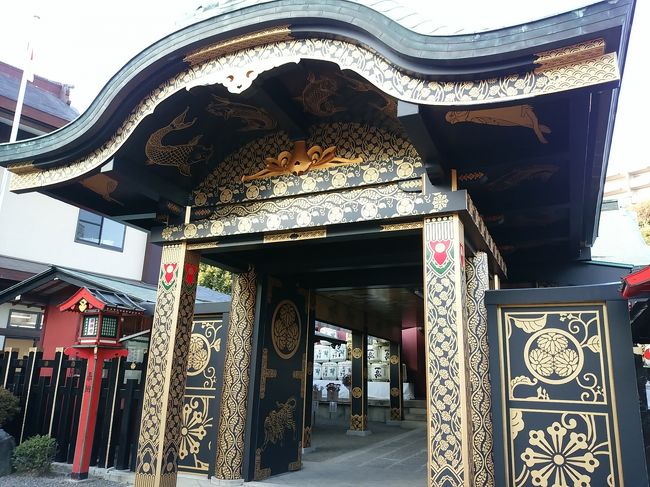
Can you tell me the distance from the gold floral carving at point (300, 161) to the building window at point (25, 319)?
11.3m

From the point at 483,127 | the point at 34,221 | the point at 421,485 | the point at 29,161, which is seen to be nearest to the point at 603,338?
the point at 483,127

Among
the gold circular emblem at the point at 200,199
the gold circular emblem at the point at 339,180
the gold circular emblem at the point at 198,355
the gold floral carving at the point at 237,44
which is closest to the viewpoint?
the gold floral carving at the point at 237,44

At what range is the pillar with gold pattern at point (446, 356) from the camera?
394cm

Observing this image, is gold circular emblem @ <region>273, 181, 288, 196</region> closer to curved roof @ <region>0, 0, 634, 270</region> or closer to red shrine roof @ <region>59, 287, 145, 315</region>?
curved roof @ <region>0, 0, 634, 270</region>

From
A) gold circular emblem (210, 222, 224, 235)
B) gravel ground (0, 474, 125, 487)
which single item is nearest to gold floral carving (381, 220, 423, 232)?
gold circular emblem (210, 222, 224, 235)

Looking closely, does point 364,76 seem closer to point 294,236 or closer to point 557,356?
point 294,236

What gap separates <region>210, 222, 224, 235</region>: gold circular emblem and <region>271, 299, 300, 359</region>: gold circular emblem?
1.92 meters

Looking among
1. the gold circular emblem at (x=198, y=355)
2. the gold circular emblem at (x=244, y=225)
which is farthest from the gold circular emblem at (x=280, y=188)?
the gold circular emblem at (x=198, y=355)

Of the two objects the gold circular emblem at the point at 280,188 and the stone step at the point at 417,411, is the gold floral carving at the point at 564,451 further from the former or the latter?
the stone step at the point at 417,411

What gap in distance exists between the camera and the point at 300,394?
24.7ft

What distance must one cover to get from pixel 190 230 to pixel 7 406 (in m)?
4.64

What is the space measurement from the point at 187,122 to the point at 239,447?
4052mm

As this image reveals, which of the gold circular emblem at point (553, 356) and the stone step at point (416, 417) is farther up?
the gold circular emblem at point (553, 356)

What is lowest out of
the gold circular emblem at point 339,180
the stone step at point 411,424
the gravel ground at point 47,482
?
the gravel ground at point 47,482
